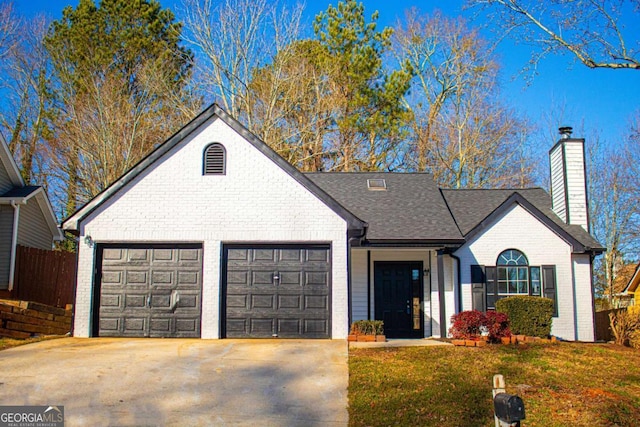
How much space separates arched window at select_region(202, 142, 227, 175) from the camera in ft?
44.6

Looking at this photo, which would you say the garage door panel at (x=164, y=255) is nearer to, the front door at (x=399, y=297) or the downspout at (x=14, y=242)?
the front door at (x=399, y=297)

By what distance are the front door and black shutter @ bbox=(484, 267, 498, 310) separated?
5.79ft

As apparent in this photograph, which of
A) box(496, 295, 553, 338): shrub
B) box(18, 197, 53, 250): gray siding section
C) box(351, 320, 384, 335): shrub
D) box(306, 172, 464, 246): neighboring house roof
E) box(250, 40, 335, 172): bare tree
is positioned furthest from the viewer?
box(250, 40, 335, 172): bare tree

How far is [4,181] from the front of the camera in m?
19.0

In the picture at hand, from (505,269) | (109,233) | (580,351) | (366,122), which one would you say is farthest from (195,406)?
(366,122)

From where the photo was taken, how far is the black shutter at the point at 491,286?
15.7 m

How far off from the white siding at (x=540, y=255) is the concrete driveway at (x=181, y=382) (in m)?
6.01

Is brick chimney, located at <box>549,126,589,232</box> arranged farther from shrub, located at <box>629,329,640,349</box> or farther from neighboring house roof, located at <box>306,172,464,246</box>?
shrub, located at <box>629,329,640,349</box>

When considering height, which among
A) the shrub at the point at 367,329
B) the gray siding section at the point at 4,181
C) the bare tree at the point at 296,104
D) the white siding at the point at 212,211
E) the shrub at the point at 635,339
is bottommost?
the shrub at the point at 635,339

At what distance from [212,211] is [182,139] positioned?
5.99 feet

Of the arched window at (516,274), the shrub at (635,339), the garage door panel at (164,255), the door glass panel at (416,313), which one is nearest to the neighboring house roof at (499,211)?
the arched window at (516,274)

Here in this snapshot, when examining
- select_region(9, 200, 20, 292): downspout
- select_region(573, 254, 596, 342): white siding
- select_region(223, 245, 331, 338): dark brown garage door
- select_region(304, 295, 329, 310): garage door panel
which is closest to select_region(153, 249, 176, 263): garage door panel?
select_region(223, 245, 331, 338): dark brown garage door

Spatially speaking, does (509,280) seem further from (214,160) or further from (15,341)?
(15,341)

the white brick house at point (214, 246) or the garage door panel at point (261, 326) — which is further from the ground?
the white brick house at point (214, 246)
